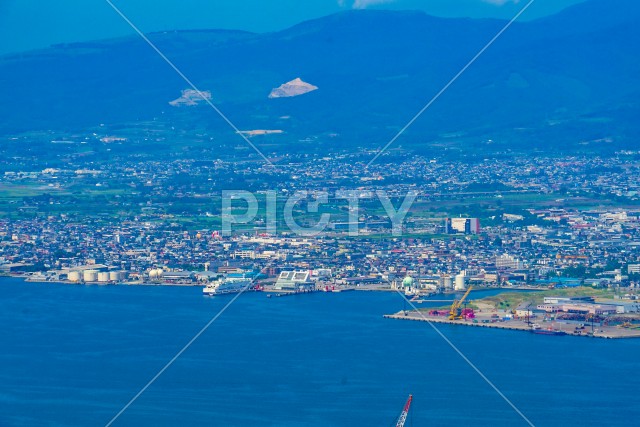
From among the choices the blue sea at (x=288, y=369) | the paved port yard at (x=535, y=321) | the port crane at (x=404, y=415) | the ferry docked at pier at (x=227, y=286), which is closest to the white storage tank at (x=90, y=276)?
the ferry docked at pier at (x=227, y=286)

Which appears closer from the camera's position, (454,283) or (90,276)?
(454,283)

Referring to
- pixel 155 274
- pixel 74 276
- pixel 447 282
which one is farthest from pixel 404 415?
pixel 74 276

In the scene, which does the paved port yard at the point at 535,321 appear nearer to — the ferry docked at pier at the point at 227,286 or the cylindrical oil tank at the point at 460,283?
the cylindrical oil tank at the point at 460,283

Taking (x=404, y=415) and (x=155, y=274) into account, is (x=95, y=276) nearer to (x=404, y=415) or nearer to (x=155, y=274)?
(x=155, y=274)

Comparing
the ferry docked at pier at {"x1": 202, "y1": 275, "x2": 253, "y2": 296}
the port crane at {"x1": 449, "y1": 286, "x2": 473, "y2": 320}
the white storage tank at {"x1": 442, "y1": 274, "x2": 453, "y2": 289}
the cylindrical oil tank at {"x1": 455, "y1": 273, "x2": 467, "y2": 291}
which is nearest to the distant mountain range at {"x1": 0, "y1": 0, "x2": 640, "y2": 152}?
the cylindrical oil tank at {"x1": 455, "y1": 273, "x2": 467, "y2": 291}

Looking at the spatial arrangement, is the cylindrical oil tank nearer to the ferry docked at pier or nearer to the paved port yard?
the paved port yard

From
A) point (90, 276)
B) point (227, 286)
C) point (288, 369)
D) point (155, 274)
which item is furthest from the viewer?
point (155, 274)

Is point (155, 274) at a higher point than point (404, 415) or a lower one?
higher
